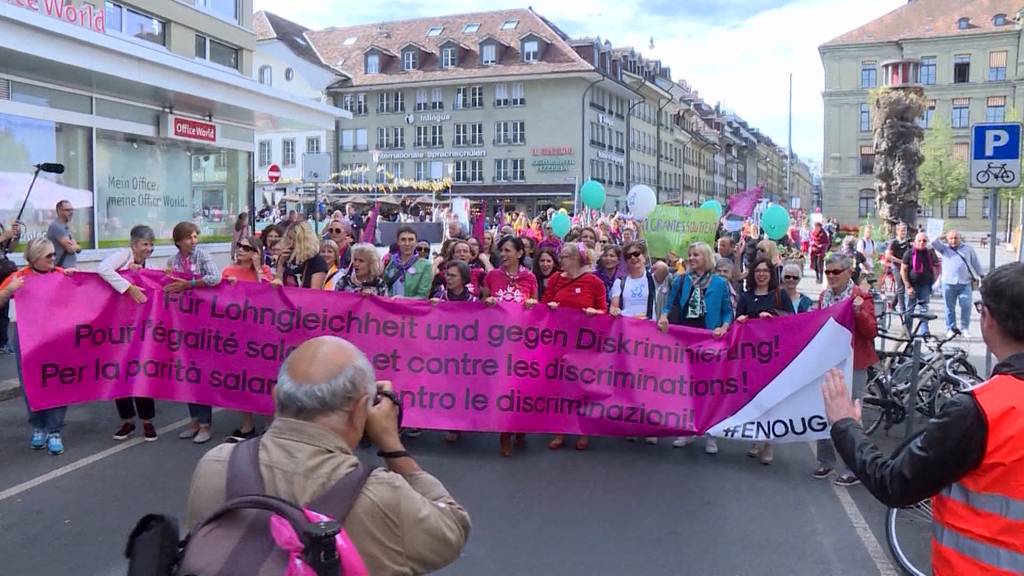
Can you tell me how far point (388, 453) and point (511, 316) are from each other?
494 centimetres

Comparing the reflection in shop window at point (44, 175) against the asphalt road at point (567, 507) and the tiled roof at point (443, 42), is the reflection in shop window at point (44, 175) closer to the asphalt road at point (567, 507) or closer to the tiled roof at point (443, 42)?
the asphalt road at point (567, 507)

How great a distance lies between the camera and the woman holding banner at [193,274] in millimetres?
7195

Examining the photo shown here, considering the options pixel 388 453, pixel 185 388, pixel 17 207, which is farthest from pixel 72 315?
pixel 17 207

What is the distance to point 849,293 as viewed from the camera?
6988 mm

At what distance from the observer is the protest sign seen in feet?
52.5

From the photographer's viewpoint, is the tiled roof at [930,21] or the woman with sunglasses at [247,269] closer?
the woman with sunglasses at [247,269]

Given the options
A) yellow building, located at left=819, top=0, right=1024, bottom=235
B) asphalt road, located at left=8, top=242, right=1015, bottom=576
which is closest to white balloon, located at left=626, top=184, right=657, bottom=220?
asphalt road, located at left=8, top=242, right=1015, bottom=576

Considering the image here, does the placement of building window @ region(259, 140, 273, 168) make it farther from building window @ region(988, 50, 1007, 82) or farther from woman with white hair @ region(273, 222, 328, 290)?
building window @ region(988, 50, 1007, 82)

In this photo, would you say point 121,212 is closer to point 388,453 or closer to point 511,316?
point 511,316

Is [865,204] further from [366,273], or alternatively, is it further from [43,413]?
[43,413]

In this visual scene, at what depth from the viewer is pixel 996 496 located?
7.01 feet

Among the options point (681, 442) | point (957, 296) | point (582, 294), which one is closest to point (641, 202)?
point (957, 296)

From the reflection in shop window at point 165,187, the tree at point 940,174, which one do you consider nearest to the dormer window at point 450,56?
the tree at point 940,174

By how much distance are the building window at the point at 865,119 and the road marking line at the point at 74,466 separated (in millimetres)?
86071
